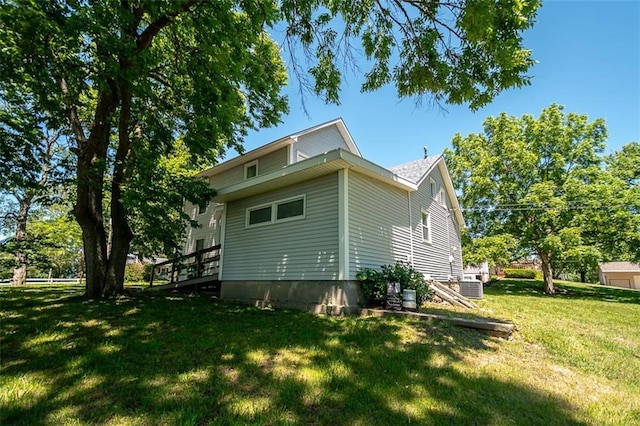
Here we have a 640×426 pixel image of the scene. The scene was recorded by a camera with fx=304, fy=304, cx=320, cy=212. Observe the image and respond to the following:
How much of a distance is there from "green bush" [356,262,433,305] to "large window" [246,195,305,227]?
2362 millimetres

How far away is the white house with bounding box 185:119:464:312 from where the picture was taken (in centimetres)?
748

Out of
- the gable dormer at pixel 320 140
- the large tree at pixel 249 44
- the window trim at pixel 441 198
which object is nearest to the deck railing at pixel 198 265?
the large tree at pixel 249 44

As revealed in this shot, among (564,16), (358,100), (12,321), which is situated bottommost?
(12,321)

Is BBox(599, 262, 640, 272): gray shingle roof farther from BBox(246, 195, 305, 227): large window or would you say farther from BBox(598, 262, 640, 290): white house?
BBox(246, 195, 305, 227): large window

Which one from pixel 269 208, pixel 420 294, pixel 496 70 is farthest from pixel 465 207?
pixel 496 70

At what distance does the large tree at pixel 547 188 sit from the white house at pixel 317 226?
8434 mm

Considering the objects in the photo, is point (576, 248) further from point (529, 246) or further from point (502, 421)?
point (502, 421)

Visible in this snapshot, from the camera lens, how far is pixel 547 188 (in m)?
16.5

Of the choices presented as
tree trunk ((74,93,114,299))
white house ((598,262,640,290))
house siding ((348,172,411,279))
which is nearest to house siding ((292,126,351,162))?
house siding ((348,172,411,279))

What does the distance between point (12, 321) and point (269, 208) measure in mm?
5898

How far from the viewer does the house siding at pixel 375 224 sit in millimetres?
7682

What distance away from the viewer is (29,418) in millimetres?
2525

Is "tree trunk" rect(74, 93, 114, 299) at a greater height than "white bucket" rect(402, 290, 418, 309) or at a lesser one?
greater

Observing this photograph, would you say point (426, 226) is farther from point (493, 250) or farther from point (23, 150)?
point (23, 150)
